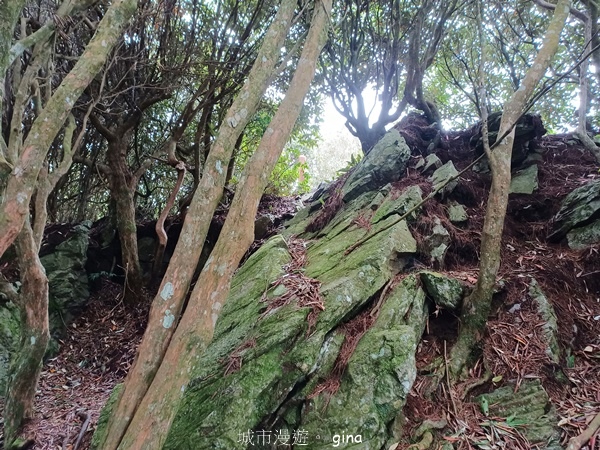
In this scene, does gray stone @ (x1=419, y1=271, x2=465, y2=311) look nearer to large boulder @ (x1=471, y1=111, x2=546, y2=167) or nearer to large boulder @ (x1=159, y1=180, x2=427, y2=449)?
large boulder @ (x1=159, y1=180, x2=427, y2=449)

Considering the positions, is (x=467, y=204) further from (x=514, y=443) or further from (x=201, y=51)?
(x=201, y=51)

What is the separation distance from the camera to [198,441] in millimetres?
2617

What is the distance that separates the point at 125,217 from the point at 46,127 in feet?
11.8

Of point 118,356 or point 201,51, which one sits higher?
point 201,51

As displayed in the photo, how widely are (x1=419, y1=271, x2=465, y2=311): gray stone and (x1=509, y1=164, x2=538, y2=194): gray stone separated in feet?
7.75

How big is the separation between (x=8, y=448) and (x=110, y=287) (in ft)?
12.1

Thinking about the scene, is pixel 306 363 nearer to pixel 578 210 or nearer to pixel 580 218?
pixel 580 218

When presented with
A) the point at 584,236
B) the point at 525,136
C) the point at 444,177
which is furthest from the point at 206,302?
the point at 525,136

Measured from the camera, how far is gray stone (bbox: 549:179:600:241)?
4.20m

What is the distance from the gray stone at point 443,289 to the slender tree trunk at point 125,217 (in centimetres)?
515

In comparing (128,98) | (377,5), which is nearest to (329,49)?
(377,5)

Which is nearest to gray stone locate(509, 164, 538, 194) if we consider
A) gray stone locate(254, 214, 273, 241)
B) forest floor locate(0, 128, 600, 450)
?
forest floor locate(0, 128, 600, 450)

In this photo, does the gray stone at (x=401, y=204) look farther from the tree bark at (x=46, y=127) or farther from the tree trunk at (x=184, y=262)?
the tree bark at (x=46, y=127)

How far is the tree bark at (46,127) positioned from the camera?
9.43ft
